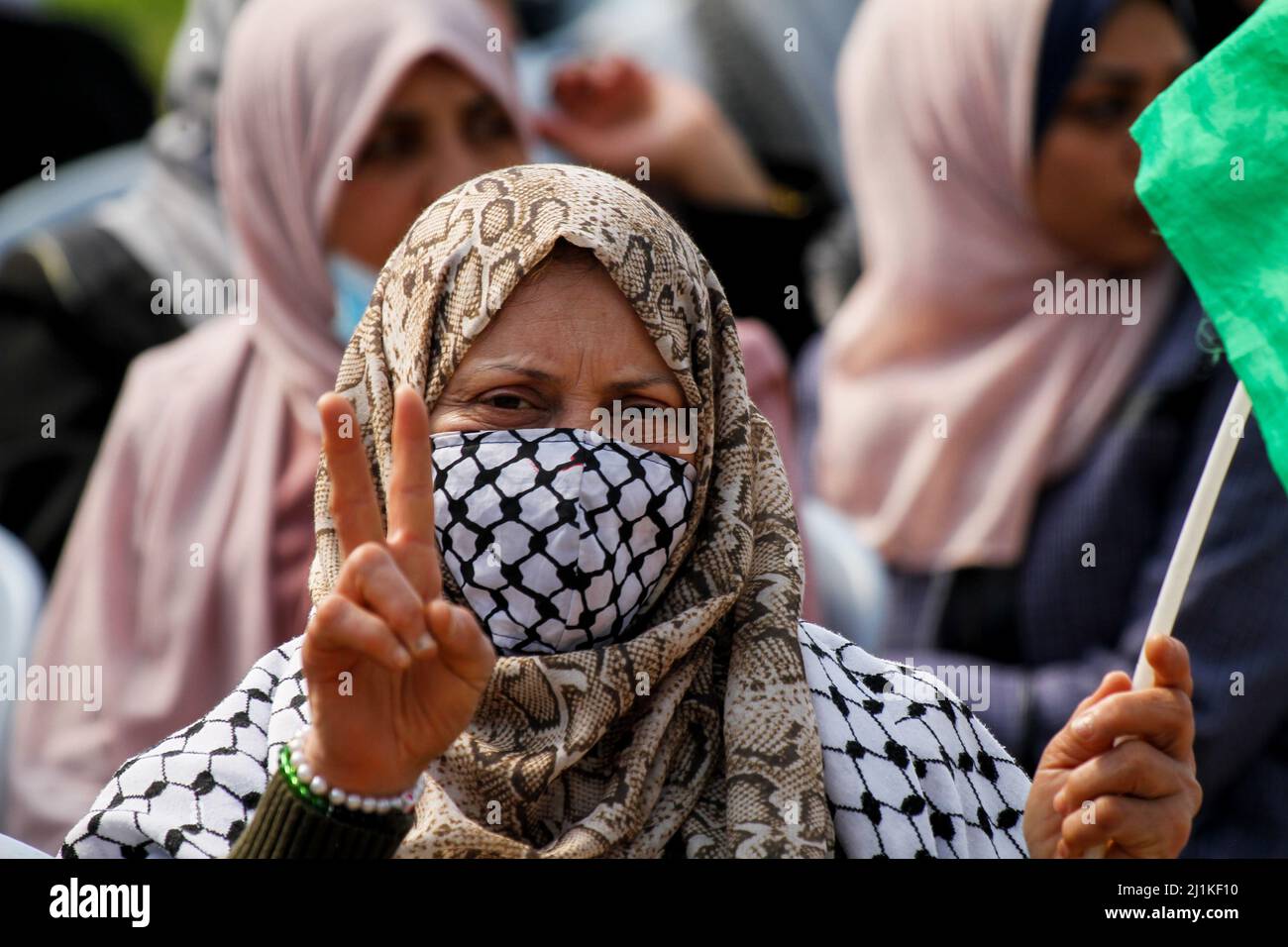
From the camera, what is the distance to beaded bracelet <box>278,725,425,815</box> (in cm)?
159

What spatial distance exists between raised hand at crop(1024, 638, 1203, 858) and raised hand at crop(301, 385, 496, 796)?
0.58 metres

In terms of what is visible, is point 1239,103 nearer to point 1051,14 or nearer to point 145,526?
point 1051,14

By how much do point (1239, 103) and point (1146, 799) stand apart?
69cm

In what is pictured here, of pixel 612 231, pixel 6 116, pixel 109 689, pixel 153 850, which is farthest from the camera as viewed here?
pixel 6 116

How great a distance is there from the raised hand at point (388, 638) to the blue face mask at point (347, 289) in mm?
2254

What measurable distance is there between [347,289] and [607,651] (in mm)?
2158

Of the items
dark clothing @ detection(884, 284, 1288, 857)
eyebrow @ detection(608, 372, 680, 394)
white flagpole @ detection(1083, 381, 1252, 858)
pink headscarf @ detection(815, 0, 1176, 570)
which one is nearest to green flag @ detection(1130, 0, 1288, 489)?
white flagpole @ detection(1083, 381, 1252, 858)

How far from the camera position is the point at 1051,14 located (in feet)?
12.6

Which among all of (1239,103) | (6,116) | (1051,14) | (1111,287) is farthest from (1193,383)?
(6,116)

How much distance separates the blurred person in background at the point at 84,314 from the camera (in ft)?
13.0

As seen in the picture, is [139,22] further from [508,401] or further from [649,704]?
[649,704]

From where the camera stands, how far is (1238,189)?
6.62 ft

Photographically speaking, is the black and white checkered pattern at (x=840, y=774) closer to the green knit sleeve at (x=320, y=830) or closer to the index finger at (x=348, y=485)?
the green knit sleeve at (x=320, y=830)

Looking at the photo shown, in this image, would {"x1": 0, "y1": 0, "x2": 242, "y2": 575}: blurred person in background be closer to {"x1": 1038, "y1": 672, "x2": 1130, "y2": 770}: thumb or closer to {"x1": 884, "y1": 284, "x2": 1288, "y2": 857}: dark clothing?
{"x1": 884, "y1": 284, "x2": 1288, "y2": 857}: dark clothing
